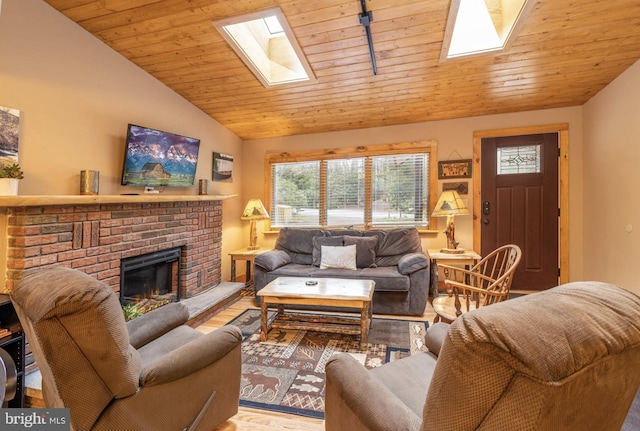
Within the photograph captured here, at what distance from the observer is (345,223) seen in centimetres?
469

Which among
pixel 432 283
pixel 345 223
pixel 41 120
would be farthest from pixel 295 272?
pixel 41 120

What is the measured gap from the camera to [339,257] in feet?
12.4

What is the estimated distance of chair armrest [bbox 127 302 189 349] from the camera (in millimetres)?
1719

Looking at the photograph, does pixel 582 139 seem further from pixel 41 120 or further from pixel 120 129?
pixel 41 120

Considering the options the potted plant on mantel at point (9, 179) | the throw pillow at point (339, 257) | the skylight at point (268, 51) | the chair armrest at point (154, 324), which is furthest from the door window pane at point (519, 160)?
the potted plant on mantel at point (9, 179)

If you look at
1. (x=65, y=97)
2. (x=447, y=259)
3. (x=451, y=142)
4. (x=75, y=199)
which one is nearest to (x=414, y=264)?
(x=447, y=259)

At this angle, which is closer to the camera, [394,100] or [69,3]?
[69,3]

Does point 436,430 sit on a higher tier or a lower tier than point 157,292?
higher

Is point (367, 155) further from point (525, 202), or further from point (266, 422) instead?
point (266, 422)

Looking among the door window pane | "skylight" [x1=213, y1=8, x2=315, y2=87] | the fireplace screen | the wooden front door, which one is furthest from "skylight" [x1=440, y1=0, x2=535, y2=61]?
the fireplace screen

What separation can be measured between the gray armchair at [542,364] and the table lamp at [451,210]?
123 inches

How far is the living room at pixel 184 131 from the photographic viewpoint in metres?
2.21

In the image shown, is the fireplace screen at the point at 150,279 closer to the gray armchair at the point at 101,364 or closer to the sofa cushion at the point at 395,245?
the gray armchair at the point at 101,364

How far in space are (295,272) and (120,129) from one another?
234 cm
